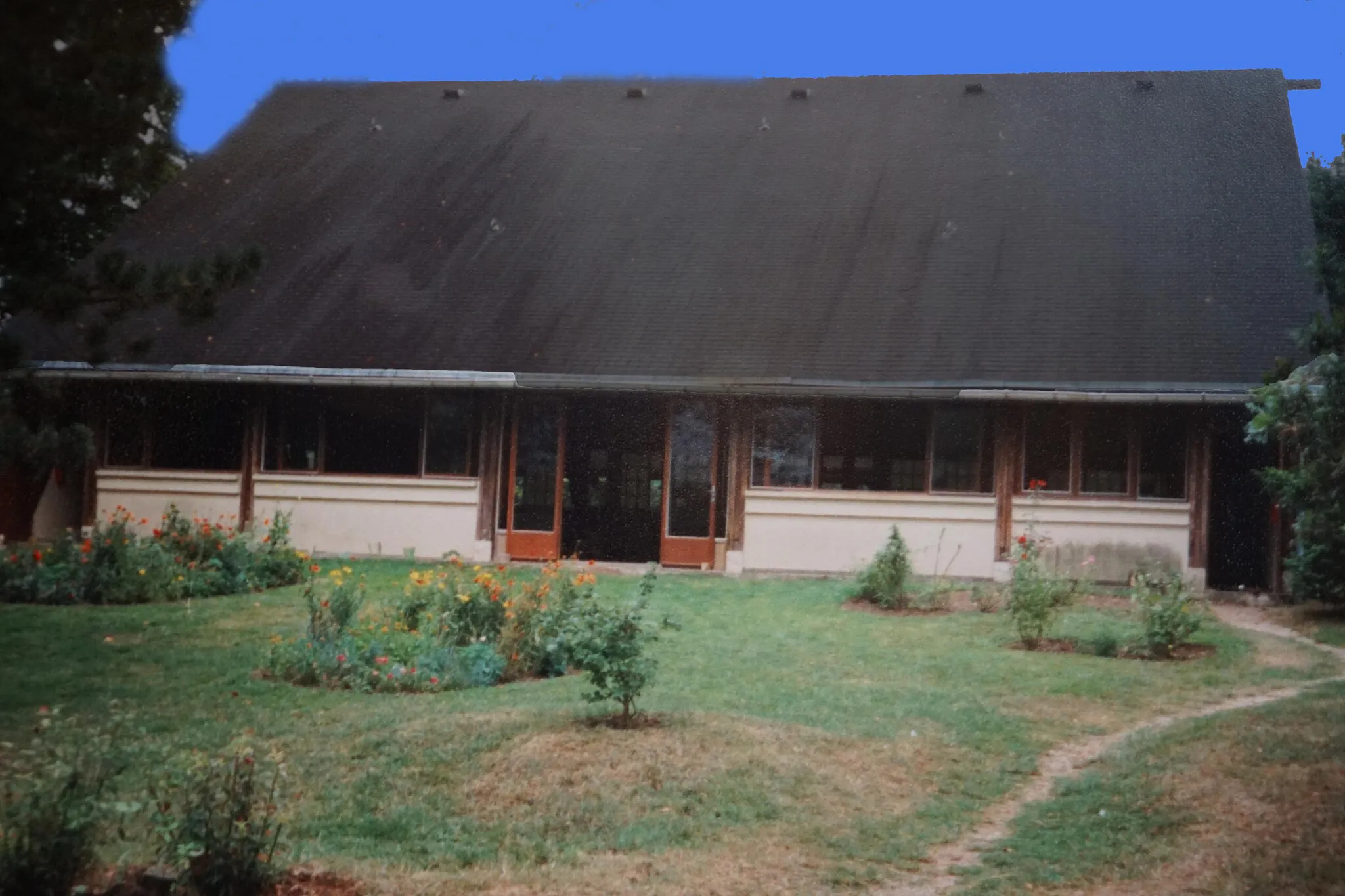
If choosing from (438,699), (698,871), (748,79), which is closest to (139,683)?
(438,699)

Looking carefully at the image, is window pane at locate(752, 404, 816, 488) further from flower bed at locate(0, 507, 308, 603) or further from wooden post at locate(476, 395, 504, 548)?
flower bed at locate(0, 507, 308, 603)

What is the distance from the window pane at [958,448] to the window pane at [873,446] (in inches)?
6.5

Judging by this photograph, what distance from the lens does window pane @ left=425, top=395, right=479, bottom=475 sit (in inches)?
716

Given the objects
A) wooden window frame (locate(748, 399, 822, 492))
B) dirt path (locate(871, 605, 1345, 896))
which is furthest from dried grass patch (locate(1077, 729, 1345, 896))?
wooden window frame (locate(748, 399, 822, 492))

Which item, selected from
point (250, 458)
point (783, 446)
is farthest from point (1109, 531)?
point (250, 458)

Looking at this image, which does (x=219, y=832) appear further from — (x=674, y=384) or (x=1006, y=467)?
(x=1006, y=467)

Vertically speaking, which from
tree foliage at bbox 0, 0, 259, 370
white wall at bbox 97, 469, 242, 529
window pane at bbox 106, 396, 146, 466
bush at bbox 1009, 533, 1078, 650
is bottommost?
bush at bbox 1009, 533, 1078, 650

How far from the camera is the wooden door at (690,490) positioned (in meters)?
17.7

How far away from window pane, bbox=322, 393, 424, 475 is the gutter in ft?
2.57

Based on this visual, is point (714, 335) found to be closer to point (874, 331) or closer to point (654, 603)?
point (874, 331)

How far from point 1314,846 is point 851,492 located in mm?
11209

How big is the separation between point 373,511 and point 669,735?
36.9ft

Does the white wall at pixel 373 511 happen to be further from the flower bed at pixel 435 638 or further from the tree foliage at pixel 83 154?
the tree foliage at pixel 83 154

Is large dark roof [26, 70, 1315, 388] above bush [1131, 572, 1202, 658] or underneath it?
above
